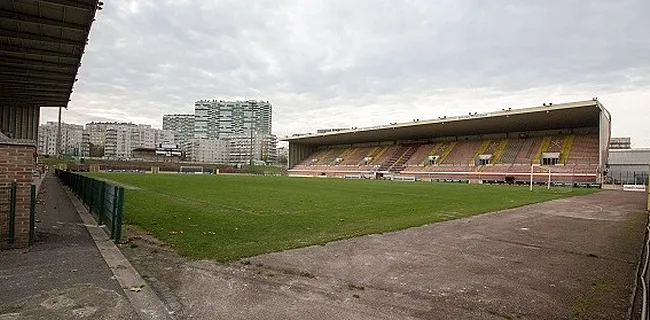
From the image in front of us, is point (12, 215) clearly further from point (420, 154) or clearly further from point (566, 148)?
point (420, 154)

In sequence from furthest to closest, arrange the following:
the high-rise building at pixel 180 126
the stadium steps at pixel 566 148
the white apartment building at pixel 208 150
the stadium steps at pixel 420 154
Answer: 1. the high-rise building at pixel 180 126
2. the white apartment building at pixel 208 150
3. the stadium steps at pixel 420 154
4. the stadium steps at pixel 566 148

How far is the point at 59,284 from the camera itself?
4727 mm

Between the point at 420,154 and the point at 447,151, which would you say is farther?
the point at 420,154

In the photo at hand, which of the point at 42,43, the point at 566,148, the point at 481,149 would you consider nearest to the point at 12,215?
the point at 42,43

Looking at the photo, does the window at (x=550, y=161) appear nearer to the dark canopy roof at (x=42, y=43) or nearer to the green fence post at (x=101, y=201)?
the dark canopy roof at (x=42, y=43)

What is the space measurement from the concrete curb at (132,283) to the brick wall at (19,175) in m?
1.20

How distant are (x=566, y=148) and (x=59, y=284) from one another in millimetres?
54351

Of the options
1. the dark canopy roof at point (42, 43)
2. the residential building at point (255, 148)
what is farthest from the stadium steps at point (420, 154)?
the residential building at point (255, 148)

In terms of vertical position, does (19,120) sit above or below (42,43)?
below

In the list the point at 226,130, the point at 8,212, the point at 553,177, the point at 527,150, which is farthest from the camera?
the point at 226,130

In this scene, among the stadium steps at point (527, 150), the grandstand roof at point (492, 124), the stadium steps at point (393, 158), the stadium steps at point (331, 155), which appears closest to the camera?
the grandstand roof at point (492, 124)

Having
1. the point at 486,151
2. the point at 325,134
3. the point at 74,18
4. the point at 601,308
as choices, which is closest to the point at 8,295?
the point at 601,308

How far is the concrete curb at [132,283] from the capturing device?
A: 3.95m

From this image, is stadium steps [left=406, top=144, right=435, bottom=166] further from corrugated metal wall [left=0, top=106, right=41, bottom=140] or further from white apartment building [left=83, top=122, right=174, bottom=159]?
white apartment building [left=83, top=122, right=174, bottom=159]
